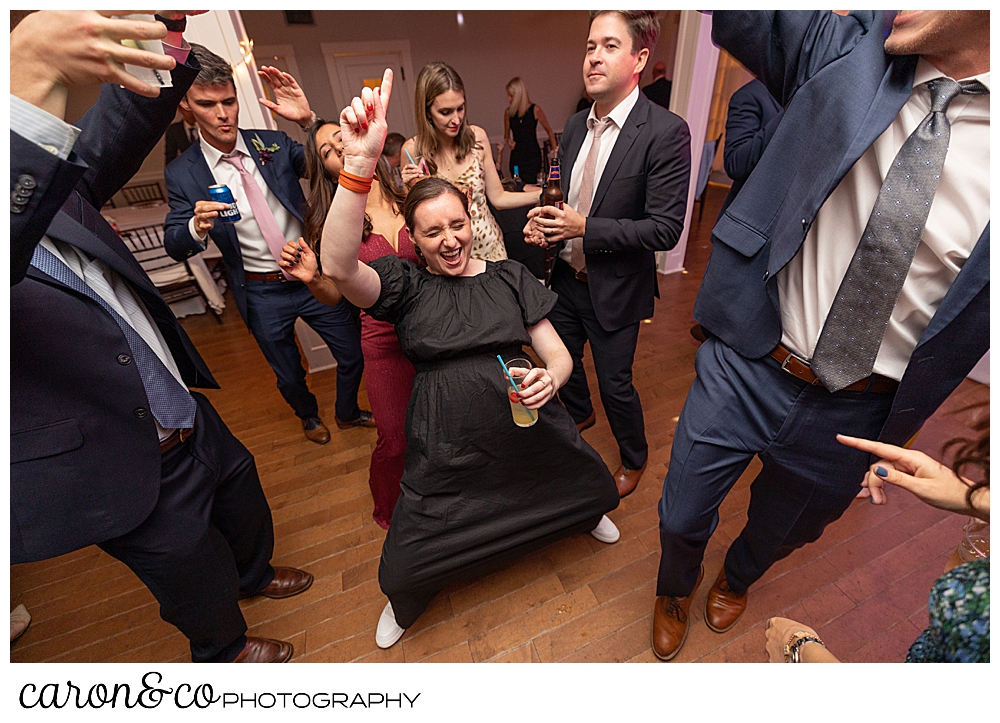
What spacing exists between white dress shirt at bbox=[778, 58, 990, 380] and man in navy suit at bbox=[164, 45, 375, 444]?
1.97 metres

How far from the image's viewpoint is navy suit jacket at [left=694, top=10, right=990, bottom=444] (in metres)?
0.91

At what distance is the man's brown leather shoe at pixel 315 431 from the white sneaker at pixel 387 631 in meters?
1.29

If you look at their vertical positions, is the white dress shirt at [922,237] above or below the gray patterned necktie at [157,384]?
above

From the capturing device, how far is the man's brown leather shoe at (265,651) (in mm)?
1577

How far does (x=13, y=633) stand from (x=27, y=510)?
140 cm

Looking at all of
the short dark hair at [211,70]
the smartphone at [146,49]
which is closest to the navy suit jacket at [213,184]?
the short dark hair at [211,70]

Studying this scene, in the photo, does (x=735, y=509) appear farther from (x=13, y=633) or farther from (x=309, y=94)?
(x=309, y=94)

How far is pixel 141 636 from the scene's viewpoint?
5.84 feet

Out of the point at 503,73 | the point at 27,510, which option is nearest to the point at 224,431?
the point at 27,510

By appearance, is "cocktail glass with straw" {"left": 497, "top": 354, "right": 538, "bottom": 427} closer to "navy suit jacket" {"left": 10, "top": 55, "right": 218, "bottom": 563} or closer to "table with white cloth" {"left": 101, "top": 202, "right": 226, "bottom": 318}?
"navy suit jacket" {"left": 10, "top": 55, "right": 218, "bottom": 563}

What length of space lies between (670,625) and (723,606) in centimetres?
25

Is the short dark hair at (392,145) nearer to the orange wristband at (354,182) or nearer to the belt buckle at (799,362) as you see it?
the orange wristband at (354,182)

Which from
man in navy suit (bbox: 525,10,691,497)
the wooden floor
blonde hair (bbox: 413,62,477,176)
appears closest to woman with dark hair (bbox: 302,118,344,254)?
blonde hair (bbox: 413,62,477,176)

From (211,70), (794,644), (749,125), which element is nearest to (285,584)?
(794,644)
